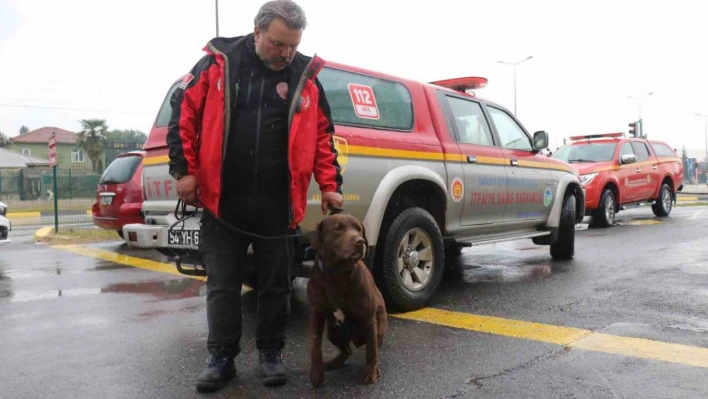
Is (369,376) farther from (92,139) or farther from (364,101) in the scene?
(92,139)

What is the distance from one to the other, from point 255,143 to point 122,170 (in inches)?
267

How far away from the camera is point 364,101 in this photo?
15.1 ft

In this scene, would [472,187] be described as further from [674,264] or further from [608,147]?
[608,147]

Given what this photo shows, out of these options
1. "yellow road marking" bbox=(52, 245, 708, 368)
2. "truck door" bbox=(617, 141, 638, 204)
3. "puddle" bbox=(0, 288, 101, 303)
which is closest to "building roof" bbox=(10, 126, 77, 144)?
"truck door" bbox=(617, 141, 638, 204)

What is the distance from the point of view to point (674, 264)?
6.70 m

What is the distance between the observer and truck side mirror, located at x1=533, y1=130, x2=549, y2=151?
6452mm

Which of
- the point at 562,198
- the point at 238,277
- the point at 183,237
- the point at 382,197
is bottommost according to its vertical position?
the point at 238,277

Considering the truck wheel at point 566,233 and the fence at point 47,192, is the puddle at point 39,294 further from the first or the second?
the fence at point 47,192

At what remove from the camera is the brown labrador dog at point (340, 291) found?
3.00 meters

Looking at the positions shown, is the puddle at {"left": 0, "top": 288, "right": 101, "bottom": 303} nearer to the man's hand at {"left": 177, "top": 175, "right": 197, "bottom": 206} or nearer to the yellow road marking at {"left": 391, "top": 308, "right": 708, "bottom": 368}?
the yellow road marking at {"left": 391, "top": 308, "right": 708, "bottom": 368}

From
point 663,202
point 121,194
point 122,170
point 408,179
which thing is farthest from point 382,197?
point 663,202

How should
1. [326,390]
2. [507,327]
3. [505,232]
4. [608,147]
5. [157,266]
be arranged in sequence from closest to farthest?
[326,390], [507,327], [505,232], [157,266], [608,147]

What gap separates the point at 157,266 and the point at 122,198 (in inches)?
82.9

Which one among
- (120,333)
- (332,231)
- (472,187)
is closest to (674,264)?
(472,187)
